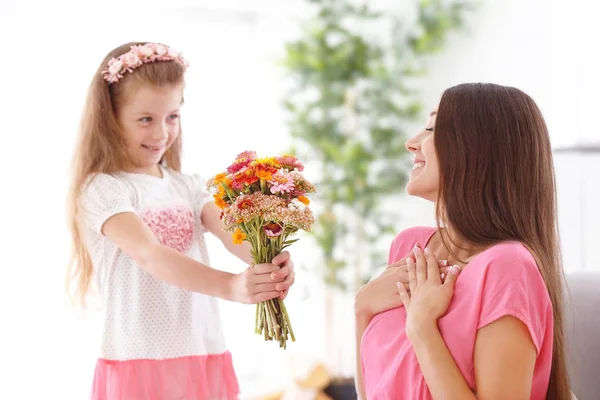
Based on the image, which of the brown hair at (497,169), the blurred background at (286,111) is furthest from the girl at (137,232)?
the blurred background at (286,111)

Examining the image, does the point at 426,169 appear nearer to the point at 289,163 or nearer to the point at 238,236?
the point at 289,163

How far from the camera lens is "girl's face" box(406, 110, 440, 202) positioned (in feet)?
6.32

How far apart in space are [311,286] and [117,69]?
2494 mm

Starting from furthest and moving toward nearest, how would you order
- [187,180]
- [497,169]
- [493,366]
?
1. [187,180]
2. [497,169]
3. [493,366]

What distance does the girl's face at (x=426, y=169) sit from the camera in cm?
193

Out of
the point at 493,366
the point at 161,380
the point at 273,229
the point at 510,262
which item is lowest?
the point at 161,380

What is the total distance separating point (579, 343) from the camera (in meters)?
2.21

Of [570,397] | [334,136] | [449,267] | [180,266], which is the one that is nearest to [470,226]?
[449,267]

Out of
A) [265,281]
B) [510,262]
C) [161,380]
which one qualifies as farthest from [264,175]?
[161,380]

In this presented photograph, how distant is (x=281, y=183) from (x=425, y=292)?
1.51ft

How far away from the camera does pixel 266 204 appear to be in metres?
1.87

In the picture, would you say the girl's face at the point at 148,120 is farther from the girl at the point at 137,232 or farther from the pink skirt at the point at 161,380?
the pink skirt at the point at 161,380

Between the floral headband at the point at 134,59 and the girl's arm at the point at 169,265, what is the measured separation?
1.47 feet

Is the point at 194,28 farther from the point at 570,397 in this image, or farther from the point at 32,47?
the point at 570,397
